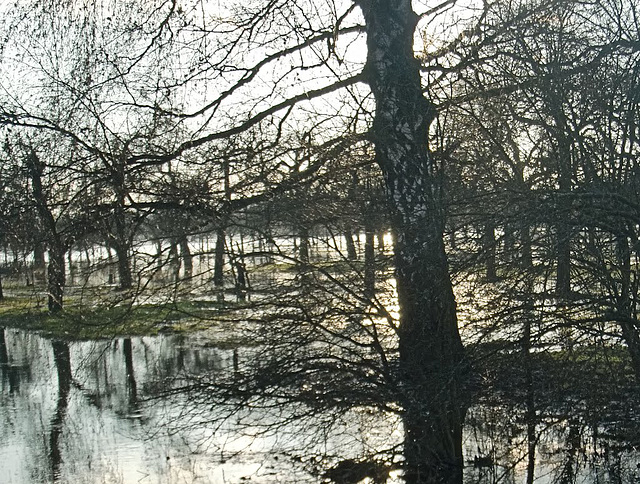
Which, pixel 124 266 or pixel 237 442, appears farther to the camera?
pixel 237 442

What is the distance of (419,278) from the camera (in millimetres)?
7645

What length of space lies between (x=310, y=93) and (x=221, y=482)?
14.9ft

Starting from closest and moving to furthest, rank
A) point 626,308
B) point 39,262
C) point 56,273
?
point 626,308 < point 56,273 < point 39,262

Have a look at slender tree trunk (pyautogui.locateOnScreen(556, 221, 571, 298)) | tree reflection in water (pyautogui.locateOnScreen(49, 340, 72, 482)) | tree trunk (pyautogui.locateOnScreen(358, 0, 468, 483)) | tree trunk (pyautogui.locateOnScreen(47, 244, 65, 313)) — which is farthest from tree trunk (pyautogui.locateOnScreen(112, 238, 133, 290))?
slender tree trunk (pyautogui.locateOnScreen(556, 221, 571, 298))

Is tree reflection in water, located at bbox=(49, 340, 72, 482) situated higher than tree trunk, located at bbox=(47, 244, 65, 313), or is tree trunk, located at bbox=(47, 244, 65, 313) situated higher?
tree trunk, located at bbox=(47, 244, 65, 313)

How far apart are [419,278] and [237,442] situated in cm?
346

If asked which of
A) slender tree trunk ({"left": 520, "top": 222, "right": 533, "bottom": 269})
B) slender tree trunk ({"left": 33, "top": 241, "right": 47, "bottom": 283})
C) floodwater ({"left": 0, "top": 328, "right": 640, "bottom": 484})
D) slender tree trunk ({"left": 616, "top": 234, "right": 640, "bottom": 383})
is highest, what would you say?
slender tree trunk ({"left": 33, "top": 241, "right": 47, "bottom": 283})

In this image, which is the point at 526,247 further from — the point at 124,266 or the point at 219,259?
the point at 124,266

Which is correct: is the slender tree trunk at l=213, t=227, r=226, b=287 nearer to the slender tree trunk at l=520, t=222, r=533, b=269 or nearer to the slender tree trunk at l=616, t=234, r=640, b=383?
the slender tree trunk at l=520, t=222, r=533, b=269

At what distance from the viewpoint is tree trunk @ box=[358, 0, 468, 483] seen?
7.32 meters

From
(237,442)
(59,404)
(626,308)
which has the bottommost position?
(237,442)

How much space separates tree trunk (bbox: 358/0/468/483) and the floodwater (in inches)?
15.4

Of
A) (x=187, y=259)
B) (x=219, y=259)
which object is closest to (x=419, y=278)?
(x=219, y=259)

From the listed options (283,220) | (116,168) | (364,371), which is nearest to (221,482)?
(364,371)
